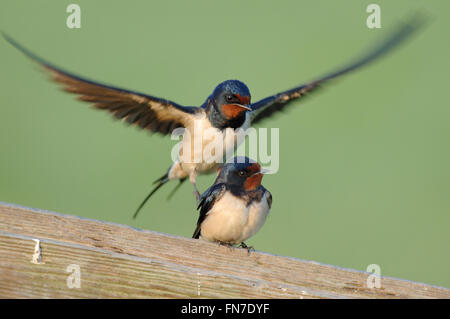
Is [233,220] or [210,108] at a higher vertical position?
[210,108]

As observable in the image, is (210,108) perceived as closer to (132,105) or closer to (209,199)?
(132,105)

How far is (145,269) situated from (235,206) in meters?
1.06

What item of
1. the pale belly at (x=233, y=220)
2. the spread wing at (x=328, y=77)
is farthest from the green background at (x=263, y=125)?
the pale belly at (x=233, y=220)

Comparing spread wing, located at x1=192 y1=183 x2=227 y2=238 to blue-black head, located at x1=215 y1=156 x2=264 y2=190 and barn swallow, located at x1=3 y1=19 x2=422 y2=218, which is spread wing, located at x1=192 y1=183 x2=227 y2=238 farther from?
barn swallow, located at x1=3 y1=19 x2=422 y2=218

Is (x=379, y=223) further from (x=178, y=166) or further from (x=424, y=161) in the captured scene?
(x=178, y=166)

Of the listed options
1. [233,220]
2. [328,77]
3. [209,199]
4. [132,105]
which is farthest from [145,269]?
[328,77]

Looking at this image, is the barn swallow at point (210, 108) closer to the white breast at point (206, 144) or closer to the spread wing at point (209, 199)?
the white breast at point (206, 144)

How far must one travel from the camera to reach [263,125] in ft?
14.4

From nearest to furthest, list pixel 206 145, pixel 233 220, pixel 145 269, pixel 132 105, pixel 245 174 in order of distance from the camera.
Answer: pixel 145 269 < pixel 233 220 < pixel 245 174 < pixel 132 105 < pixel 206 145

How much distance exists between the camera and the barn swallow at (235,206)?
3258 millimetres

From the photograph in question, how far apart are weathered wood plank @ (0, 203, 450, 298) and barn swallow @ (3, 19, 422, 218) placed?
1.25m

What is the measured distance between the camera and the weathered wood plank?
6.98 ft

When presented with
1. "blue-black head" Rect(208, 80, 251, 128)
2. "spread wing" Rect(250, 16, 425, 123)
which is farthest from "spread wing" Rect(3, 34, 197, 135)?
"spread wing" Rect(250, 16, 425, 123)

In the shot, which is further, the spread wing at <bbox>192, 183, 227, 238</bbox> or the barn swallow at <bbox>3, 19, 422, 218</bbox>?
the barn swallow at <bbox>3, 19, 422, 218</bbox>
